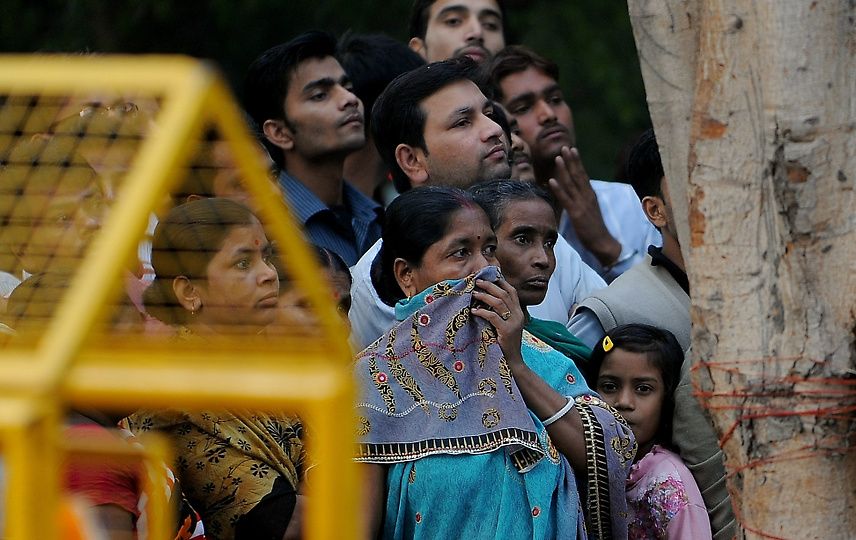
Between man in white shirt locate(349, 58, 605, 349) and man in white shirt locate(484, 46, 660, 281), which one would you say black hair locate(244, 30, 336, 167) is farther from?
man in white shirt locate(484, 46, 660, 281)

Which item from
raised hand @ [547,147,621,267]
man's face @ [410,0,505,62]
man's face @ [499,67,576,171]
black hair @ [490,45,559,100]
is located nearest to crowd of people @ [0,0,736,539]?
raised hand @ [547,147,621,267]

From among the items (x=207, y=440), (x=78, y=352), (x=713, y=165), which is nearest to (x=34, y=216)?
(x=78, y=352)

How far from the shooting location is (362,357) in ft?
10.7

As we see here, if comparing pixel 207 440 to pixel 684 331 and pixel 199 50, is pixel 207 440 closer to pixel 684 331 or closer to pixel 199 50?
pixel 684 331

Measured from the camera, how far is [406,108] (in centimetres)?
438

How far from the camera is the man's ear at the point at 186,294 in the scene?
262cm

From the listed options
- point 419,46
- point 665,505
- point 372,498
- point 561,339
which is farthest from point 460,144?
A: point 419,46

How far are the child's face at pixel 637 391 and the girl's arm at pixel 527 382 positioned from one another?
0.52 meters

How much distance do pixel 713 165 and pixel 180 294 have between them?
107 cm

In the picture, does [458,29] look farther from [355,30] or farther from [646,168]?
[355,30]

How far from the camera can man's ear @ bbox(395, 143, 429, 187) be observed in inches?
170

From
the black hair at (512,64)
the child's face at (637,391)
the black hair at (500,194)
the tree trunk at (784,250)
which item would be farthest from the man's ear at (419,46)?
the tree trunk at (784,250)

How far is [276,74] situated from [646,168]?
4.27ft

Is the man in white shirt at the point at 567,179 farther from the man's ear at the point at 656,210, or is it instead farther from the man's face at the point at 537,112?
the man's ear at the point at 656,210
